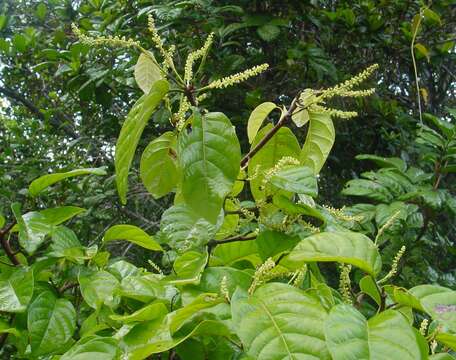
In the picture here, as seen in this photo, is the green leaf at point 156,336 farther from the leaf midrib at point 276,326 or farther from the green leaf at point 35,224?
the green leaf at point 35,224

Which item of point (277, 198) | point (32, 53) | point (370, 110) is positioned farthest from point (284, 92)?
point (277, 198)

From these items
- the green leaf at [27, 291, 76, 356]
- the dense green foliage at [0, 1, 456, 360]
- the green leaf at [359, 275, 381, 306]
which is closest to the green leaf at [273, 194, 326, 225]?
the dense green foliage at [0, 1, 456, 360]

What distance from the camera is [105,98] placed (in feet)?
7.30

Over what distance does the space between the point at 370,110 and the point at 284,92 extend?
43 centimetres

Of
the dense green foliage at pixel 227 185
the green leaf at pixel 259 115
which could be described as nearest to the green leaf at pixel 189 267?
the dense green foliage at pixel 227 185

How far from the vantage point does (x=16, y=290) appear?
0.72 m

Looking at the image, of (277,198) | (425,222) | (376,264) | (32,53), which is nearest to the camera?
(376,264)

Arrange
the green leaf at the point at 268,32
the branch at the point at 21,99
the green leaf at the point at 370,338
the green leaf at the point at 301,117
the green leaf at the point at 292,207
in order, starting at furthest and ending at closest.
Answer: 1. the branch at the point at 21,99
2. the green leaf at the point at 268,32
3. the green leaf at the point at 301,117
4. the green leaf at the point at 292,207
5. the green leaf at the point at 370,338

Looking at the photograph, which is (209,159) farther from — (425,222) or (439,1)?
(439,1)

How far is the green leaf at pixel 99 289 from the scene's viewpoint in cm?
68

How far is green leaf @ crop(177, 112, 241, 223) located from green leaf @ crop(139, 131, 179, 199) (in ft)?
0.34

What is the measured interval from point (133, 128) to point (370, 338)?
356 mm

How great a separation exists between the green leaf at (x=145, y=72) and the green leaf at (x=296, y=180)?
0.21 meters

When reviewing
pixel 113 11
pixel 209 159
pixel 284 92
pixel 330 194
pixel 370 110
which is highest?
pixel 113 11
